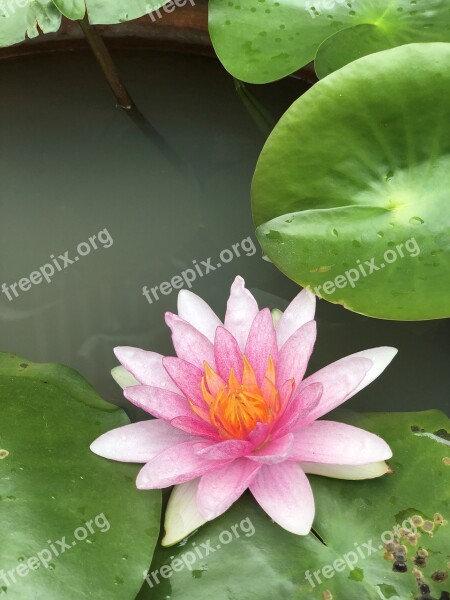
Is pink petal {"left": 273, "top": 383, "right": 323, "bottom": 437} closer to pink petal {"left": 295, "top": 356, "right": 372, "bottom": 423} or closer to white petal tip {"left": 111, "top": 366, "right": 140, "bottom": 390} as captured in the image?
pink petal {"left": 295, "top": 356, "right": 372, "bottom": 423}

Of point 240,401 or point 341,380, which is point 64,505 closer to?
point 240,401

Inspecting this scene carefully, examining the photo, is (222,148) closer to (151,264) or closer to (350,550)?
(151,264)

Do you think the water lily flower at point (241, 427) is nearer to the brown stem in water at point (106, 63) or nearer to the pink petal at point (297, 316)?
the pink petal at point (297, 316)
